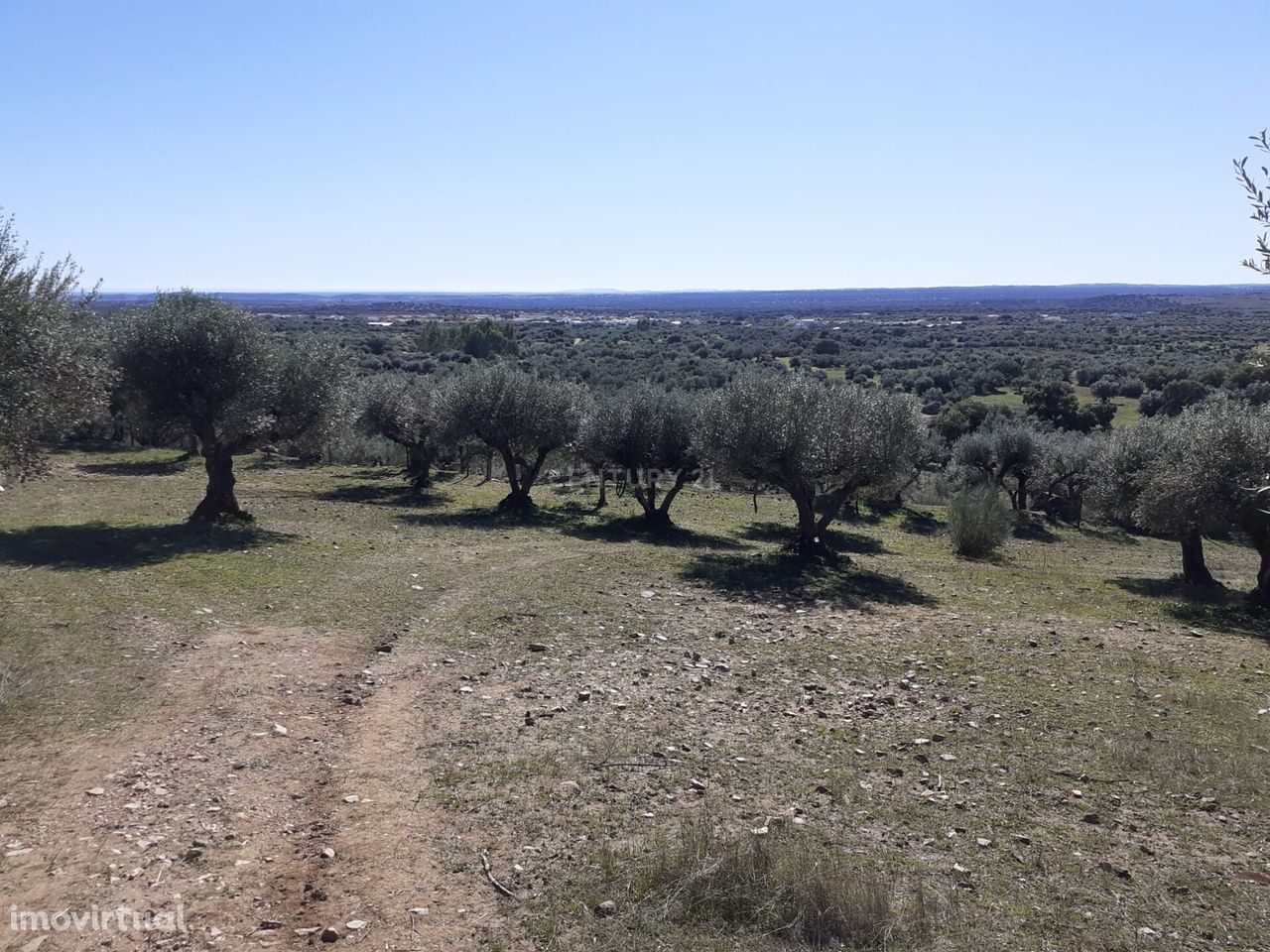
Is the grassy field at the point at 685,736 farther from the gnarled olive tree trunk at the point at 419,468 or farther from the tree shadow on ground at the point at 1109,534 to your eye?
the tree shadow on ground at the point at 1109,534

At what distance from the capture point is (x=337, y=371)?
25281 millimetres

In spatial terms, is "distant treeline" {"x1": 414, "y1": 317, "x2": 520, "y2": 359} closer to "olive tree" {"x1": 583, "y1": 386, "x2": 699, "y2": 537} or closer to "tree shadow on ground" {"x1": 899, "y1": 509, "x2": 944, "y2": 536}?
"tree shadow on ground" {"x1": 899, "y1": 509, "x2": 944, "y2": 536}

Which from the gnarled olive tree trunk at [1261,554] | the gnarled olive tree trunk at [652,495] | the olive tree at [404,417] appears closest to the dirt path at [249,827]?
the gnarled olive tree trunk at [652,495]

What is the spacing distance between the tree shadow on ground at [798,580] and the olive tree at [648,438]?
568 cm

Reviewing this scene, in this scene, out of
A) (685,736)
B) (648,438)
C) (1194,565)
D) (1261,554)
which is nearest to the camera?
(685,736)

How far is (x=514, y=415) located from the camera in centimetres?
3103

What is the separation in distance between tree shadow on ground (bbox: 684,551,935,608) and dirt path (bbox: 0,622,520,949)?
1044 centimetres

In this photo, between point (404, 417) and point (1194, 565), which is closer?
point (1194, 565)

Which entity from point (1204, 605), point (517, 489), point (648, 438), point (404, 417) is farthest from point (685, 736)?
point (404, 417)

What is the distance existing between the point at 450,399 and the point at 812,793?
25.6m

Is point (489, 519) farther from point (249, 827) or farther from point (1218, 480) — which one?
point (249, 827)

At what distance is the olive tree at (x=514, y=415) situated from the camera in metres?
31.0

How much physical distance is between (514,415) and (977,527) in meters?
16.8

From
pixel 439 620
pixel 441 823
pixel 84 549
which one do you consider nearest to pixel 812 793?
pixel 441 823
